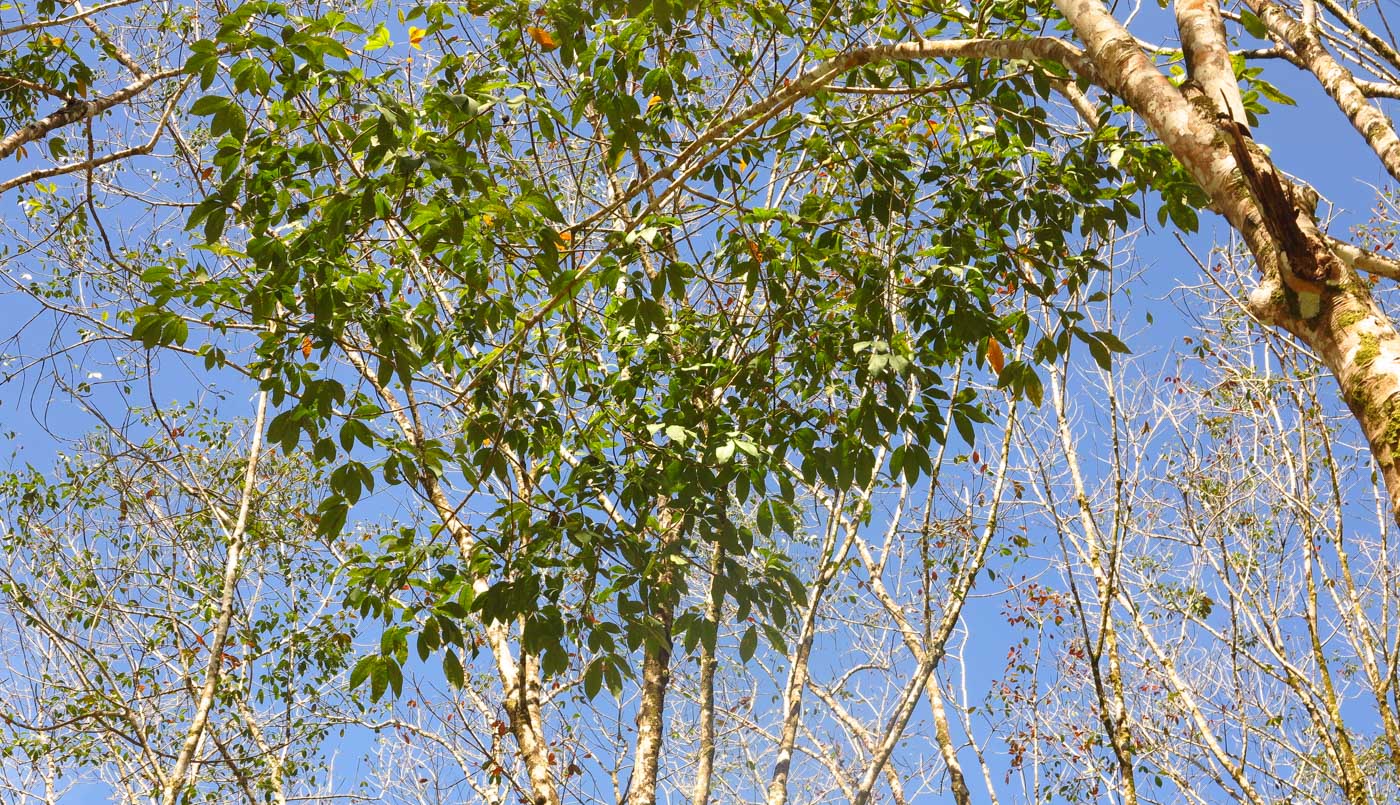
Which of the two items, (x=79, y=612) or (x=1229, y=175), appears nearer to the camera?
(x=1229, y=175)

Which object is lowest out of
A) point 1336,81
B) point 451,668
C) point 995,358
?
point 451,668

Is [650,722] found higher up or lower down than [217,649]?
lower down

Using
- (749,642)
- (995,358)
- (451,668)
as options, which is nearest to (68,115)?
(451,668)

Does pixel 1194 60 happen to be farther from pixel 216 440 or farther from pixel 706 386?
pixel 216 440

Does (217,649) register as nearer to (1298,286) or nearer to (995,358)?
(995,358)

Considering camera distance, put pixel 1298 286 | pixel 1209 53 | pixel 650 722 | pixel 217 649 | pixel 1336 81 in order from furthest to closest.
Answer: pixel 217 649
pixel 650 722
pixel 1336 81
pixel 1209 53
pixel 1298 286

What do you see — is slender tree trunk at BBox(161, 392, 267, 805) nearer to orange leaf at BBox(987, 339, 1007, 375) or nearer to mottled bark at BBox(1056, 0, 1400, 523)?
orange leaf at BBox(987, 339, 1007, 375)

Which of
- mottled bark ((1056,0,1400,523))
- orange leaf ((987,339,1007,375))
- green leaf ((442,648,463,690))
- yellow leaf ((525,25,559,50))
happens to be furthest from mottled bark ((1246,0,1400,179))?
green leaf ((442,648,463,690))

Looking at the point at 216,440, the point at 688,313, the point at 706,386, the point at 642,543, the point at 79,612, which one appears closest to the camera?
the point at 642,543

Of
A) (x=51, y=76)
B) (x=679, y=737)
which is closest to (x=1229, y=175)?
(x=51, y=76)

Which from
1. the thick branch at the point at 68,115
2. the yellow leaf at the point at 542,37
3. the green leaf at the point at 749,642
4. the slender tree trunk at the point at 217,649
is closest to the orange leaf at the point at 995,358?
the green leaf at the point at 749,642

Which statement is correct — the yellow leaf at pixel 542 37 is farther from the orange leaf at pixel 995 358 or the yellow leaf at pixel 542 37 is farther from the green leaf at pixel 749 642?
the green leaf at pixel 749 642

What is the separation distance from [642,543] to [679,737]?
671cm

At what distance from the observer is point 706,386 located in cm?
355
